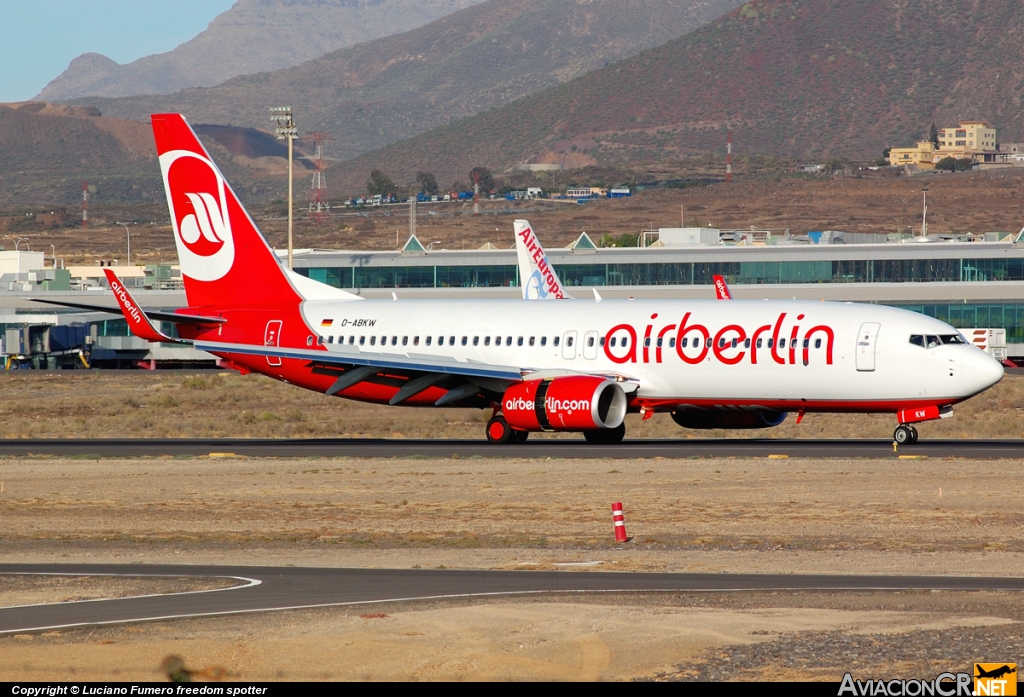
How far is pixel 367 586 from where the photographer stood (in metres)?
18.2

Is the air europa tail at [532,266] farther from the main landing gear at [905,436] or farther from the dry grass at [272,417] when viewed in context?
the main landing gear at [905,436]

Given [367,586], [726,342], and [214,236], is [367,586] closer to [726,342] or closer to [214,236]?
[726,342]

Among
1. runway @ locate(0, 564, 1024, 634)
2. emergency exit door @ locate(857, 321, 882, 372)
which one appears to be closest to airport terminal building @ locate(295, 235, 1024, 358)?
emergency exit door @ locate(857, 321, 882, 372)

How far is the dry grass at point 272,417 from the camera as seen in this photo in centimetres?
4969

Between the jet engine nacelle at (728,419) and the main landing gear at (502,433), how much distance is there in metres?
4.57

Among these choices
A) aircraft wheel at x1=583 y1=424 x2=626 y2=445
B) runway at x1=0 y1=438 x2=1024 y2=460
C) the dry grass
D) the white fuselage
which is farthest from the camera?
the dry grass

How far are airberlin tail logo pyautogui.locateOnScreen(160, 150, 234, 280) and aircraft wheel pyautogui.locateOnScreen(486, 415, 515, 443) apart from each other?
10395mm

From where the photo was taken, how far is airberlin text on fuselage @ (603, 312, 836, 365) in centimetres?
3750

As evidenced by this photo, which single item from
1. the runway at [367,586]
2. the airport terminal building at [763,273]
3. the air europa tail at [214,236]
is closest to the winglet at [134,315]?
the air europa tail at [214,236]

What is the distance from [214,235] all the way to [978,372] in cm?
2342

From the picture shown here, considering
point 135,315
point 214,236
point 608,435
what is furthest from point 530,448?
point 214,236

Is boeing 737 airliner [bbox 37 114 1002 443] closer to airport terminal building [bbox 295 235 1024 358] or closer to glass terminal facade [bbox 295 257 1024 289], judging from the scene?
airport terminal building [bbox 295 235 1024 358]

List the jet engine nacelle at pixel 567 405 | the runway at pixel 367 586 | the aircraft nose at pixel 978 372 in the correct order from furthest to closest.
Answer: the jet engine nacelle at pixel 567 405, the aircraft nose at pixel 978 372, the runway at pixel 367 586

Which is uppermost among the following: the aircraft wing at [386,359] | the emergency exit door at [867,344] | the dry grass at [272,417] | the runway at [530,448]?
the emergency exit door at [867,344]
